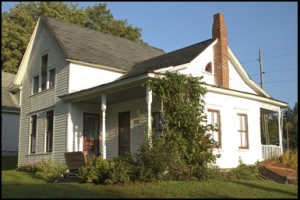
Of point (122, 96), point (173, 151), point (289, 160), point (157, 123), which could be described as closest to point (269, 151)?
point (289, 160)

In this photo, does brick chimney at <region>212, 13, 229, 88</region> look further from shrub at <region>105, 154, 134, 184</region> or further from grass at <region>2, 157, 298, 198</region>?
shrub at <region>105, 154, 134, 184</region>

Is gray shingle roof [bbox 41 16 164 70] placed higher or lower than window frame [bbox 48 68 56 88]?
higher

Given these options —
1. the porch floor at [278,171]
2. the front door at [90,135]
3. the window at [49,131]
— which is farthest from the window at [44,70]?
the porch floor at [278,171]

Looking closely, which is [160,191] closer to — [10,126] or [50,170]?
[50,170]

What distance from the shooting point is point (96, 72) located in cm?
1842

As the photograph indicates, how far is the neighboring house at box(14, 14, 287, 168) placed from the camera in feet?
51.9

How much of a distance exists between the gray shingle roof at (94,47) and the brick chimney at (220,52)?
16.1 ft

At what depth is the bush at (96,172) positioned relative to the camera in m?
11.9

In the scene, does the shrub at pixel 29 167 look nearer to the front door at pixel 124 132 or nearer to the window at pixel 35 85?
the window at pixel 35 85

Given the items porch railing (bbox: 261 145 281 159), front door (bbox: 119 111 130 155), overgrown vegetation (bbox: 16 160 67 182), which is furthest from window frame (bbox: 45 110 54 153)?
porch railing (bbox: 261 145 281 159)

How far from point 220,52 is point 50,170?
30.9 feet

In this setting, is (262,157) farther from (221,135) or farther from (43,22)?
(43,22)

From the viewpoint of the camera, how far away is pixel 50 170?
54.3 feet

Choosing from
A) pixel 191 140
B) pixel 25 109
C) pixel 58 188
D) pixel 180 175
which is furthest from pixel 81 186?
pixel 25 109
